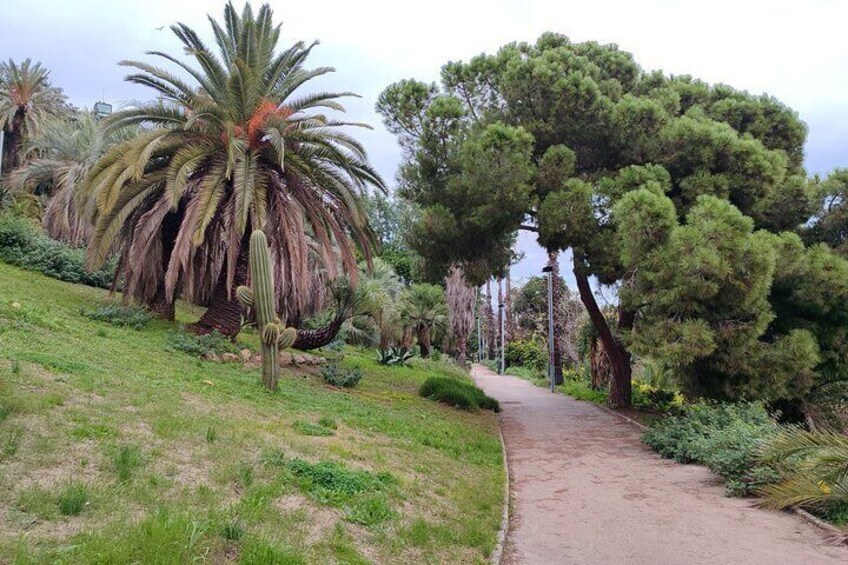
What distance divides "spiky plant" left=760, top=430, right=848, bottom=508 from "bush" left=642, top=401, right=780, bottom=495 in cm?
30

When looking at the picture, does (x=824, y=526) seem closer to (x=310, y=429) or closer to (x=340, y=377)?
(x=310, y=429)

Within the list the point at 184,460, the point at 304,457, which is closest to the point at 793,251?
the point at 304,457

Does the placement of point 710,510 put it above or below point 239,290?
below

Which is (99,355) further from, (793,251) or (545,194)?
(793,251)

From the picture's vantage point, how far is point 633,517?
284 inches

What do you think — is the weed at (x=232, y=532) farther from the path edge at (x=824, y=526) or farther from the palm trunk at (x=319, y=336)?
the palm trunk at (x=319, y=336)

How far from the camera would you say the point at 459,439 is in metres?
11.1

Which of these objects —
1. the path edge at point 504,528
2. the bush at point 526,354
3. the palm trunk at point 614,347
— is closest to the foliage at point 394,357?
the palm trunk at point 614,347

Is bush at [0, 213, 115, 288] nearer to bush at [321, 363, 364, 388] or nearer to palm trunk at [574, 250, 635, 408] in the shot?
bush at [321, 363, 364, 388]

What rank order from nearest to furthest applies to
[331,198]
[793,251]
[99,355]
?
[99,355] → [793,251] → [331,198]

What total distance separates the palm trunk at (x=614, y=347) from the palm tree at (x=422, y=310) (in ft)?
49.3

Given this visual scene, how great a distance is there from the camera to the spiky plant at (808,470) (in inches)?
272

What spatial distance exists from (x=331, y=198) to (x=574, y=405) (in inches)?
392

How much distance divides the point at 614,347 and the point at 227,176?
1122cm
